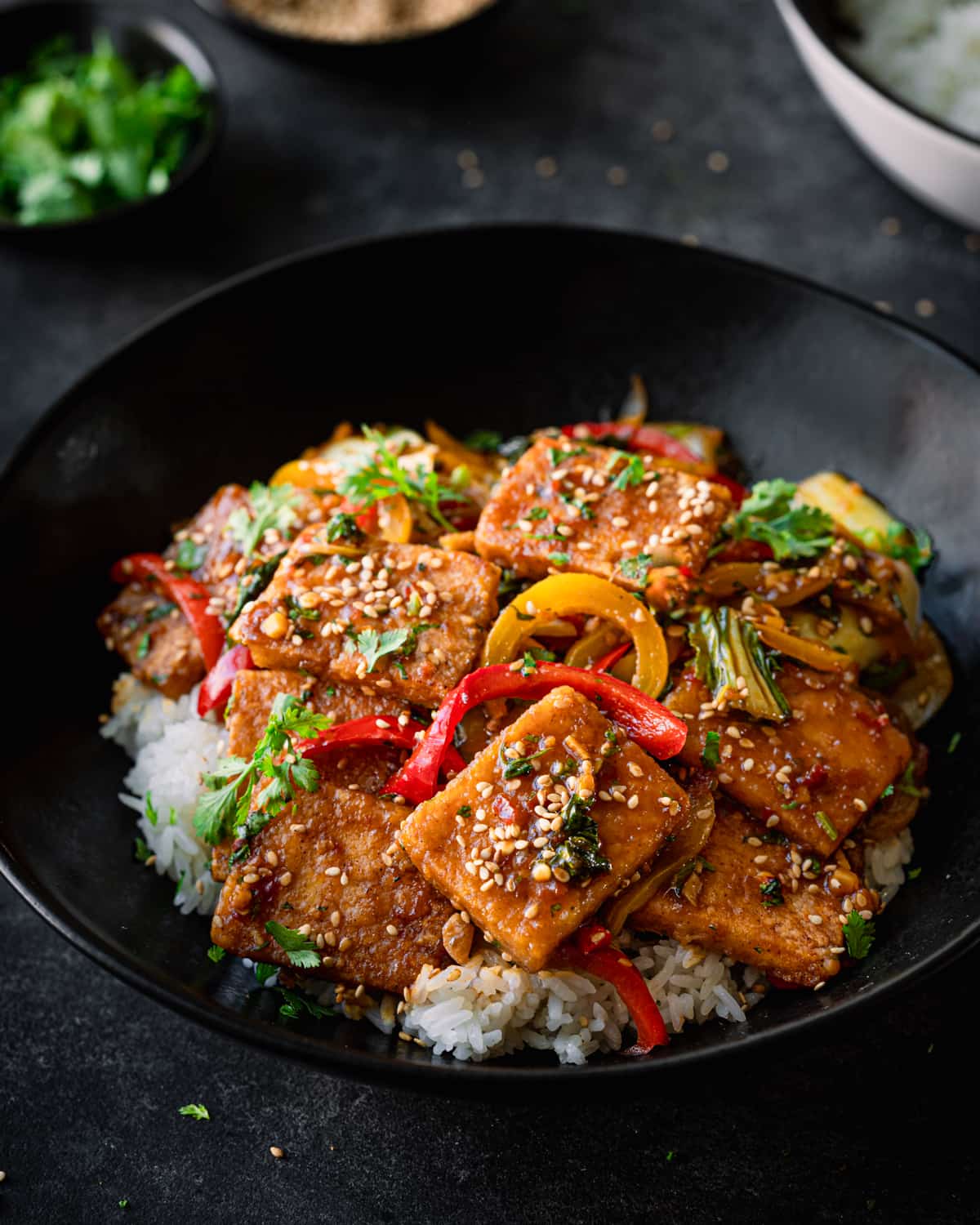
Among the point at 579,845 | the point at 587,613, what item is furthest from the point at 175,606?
the point at 579,845

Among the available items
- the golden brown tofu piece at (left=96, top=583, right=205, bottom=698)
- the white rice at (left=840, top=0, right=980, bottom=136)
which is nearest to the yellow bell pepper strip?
the golden brown tofu piece at (left=96, top=583, right=205, bottom=698)

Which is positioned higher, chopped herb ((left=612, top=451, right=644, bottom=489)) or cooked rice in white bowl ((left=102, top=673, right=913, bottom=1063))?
chopped herb ((left=612, top=451, right=644, bottom=489))

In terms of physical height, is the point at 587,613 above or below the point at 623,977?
above

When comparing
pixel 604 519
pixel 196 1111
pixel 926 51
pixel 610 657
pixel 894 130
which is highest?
pixel 926 51

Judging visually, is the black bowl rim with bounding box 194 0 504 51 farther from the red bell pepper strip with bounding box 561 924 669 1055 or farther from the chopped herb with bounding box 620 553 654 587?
the red bell pepper strip with bounding box 561 924 669 1055

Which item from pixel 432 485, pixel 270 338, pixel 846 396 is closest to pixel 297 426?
pixel 270 338

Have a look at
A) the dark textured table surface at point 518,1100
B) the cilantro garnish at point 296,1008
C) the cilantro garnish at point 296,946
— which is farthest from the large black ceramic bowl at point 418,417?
the dark textured table surface at point 518,1100

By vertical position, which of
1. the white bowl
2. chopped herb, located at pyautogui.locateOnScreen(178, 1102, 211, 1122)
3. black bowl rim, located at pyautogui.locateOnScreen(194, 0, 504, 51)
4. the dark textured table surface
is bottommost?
chopped herb, located at pyautogui.locateOnScreen(178, 1102, 211, 1122)

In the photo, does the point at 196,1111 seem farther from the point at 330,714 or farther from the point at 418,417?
the point at 418,417
